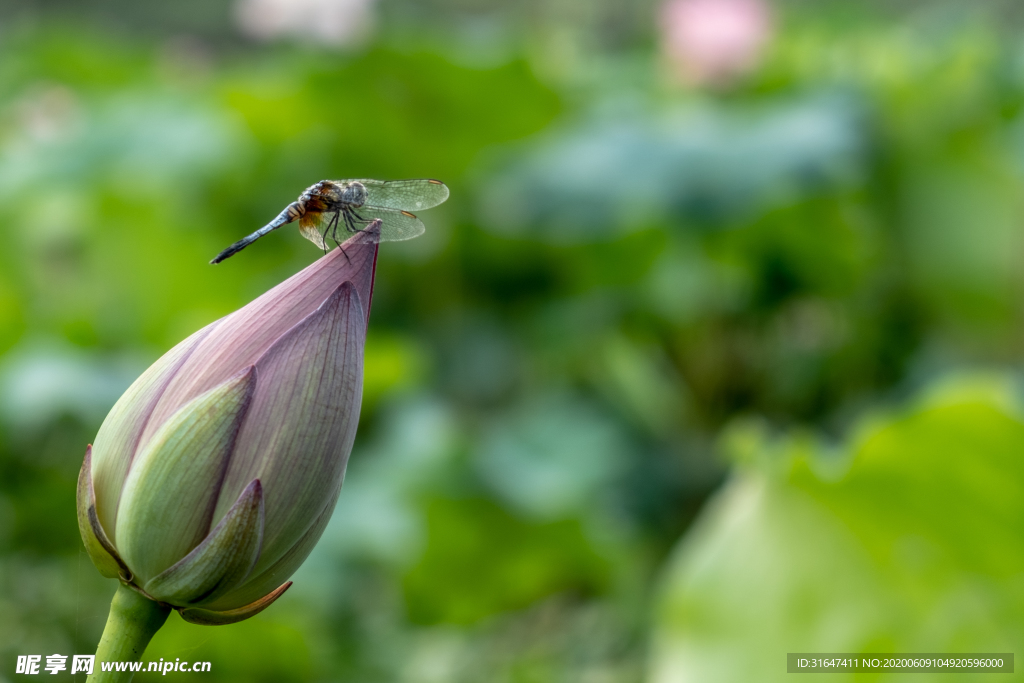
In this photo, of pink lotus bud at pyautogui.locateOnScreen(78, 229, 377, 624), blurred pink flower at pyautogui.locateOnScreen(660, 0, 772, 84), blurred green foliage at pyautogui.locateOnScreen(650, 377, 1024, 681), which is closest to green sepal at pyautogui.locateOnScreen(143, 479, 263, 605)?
pink lotus bud at pyautogui.locateOnScreen(78, 229, 377, 624)

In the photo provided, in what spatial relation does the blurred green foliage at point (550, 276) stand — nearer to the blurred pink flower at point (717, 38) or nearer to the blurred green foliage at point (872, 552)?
the blurred pink flower at point (717, 38)

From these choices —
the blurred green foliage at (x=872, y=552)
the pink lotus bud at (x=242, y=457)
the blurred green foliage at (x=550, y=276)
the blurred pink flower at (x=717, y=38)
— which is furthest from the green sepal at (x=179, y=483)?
the blurred pink flower at (x=717, y=38)

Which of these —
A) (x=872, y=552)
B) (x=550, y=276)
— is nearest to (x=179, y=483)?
(x=872, y=552)

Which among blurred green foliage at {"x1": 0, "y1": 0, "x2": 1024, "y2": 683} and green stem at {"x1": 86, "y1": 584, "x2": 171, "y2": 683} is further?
blurred green foliage at {"x1": 0, "y1": 0, "x2": 1024, "y2": 683}

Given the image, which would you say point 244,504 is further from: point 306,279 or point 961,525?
point 961,525

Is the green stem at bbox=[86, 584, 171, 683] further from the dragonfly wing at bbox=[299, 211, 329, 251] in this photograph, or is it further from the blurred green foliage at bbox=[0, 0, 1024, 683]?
the blurred green foliage at bbox=[0, 0, 1024, 683]

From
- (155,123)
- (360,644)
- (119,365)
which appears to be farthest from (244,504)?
(155,123)

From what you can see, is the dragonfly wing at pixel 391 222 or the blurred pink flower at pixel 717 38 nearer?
the dragonfly wing at pixel 391 222
